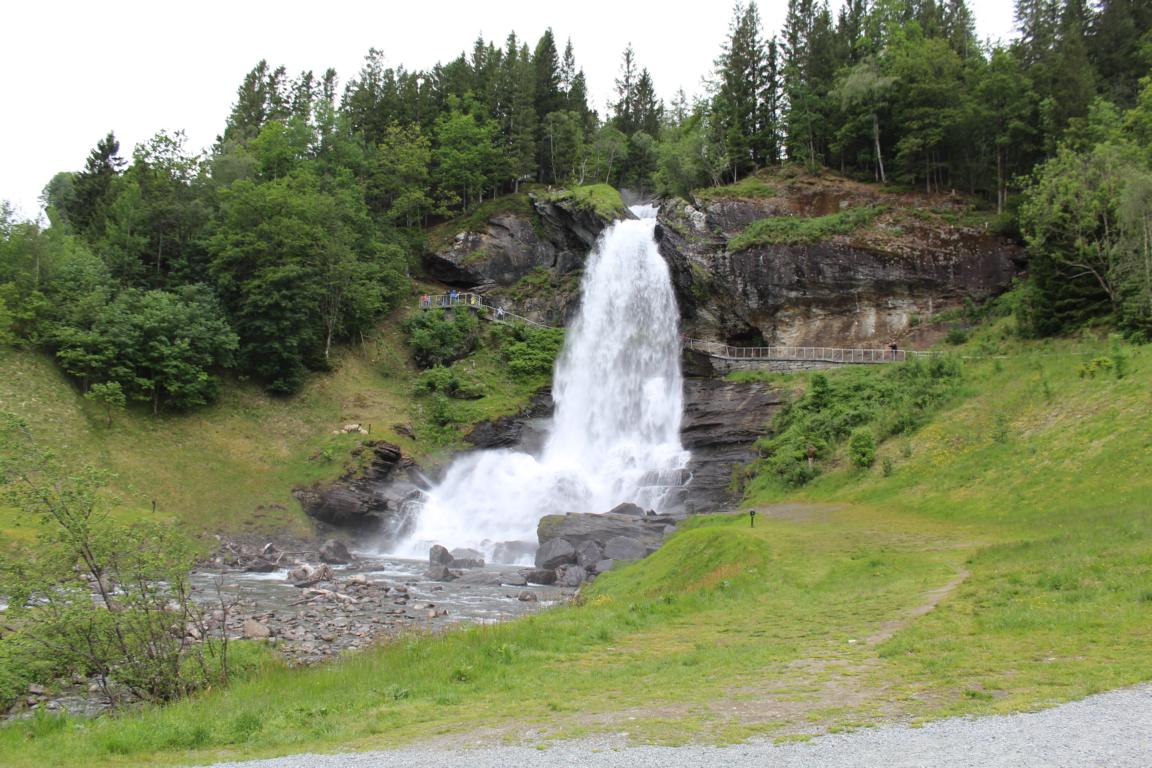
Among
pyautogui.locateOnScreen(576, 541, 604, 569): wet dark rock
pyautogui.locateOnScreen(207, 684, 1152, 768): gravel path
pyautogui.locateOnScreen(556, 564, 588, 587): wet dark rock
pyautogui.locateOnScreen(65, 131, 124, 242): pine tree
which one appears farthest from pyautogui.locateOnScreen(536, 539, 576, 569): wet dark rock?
pyautogui.locateOnScreen(65, 131, 124, 242): pine tree

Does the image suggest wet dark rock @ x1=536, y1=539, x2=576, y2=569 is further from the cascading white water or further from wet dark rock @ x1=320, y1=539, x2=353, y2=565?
wet dark rock @ x1=320, y1=539, x2=353, y2=565

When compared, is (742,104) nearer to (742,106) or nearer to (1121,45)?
(742,106)

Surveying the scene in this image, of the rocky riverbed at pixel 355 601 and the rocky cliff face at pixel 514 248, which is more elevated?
the rocky cliff face at pixel 514 248

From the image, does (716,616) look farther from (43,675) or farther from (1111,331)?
(1111,331)

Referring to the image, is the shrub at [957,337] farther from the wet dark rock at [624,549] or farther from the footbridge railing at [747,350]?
the wet dark rock at [624,549]

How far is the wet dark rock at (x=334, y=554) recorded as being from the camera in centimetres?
2733

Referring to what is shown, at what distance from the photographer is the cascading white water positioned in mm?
33188

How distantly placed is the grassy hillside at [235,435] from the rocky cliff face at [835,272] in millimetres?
13090

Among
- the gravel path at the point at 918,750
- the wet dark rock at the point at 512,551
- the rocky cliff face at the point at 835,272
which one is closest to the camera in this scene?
the gravel path at the point at 918,750

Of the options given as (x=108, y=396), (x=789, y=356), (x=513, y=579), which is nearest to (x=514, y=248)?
(x=789, y=356)

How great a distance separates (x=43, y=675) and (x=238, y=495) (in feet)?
73.6

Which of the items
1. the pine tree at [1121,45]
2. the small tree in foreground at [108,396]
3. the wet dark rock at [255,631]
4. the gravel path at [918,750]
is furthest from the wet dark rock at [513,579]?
the pine tree at [1121,45]

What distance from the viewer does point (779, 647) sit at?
379 inches

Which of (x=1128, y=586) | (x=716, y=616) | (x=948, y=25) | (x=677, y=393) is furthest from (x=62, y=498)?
(x=948, y=25)
